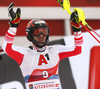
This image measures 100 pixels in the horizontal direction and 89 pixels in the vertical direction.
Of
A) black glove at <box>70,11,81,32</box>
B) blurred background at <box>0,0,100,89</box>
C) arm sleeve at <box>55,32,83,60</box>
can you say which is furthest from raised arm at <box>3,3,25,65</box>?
blurred background at <box>0,0,100,89</box>

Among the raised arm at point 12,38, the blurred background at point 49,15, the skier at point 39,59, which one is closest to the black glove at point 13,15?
the raised arm at point 12,38

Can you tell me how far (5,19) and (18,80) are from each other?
2457 mm

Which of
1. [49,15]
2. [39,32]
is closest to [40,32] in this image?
[39,32]

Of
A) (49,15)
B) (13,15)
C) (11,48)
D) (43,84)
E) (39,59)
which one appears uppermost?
(13,15)

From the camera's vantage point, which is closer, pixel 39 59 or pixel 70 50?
pixel 39 59

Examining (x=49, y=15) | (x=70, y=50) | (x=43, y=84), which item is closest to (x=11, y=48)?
(x=43, y=84)

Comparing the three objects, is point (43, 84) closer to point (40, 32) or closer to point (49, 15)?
point (40, 32)

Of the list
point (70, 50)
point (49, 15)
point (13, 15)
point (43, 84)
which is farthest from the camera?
point (49, 15)

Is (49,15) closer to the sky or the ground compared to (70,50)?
closer to the ground

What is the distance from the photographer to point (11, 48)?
2.50 metres

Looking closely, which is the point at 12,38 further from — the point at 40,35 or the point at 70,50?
the point at 70,50

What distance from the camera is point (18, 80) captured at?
390cm

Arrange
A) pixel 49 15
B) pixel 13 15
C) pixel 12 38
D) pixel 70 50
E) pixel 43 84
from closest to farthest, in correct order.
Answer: pixel 13 15 → pixel 12 38 → pixel 43 84 → pixel 70 50 → pixel 49 15

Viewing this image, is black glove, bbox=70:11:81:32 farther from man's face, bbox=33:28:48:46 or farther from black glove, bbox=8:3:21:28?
black glove, bbox=8:3:21:28
